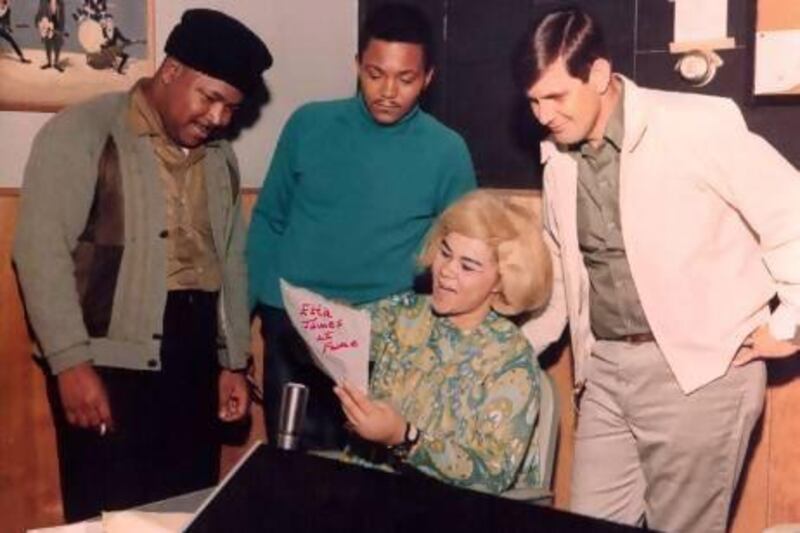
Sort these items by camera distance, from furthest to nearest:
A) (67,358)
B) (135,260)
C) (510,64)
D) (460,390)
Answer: (510,64)
(135,260)
(67,358)
(460,390)

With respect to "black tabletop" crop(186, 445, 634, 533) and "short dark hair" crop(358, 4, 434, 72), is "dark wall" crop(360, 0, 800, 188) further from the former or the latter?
"black tabletop" crop(186, 445, 634, 533)

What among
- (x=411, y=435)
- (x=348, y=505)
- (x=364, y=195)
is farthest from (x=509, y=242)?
(x=348, y=505)

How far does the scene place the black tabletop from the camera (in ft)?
2.30

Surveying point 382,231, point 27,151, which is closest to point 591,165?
point 382,231

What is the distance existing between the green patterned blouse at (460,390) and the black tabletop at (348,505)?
93cm

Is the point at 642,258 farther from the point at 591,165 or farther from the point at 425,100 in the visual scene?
the point at 425,100

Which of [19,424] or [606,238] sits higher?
[606,238]

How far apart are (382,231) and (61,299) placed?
859 millimetres

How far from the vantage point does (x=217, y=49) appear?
91.6 inches

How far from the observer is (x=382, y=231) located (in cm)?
260

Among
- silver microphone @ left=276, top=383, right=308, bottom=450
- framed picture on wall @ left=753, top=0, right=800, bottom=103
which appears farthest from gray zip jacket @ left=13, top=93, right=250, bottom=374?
framed picture on wall @ left=753, top=0, right=800, bottom=103

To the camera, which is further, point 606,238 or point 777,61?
point 777,61

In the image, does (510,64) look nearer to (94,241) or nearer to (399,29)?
(399,29)

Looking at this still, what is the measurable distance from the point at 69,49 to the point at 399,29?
895 mm
